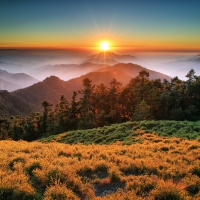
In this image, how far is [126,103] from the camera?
5672 centimetres

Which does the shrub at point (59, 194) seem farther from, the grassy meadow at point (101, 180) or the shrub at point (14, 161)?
the shrub at point (14, 161)

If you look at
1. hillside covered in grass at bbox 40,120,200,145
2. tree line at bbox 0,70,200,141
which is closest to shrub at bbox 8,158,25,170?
hillside covered in grass at bbox 40,120,200,145

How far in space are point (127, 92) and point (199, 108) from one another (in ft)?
63.8

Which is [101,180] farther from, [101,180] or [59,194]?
[59,194]

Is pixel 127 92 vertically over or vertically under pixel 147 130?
over

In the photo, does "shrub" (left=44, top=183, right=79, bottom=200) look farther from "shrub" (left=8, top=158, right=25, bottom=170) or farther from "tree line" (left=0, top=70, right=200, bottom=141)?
Answer: "tree line" (left=0, top=70, right=200, bottom=141)

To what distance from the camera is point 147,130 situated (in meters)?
24.5

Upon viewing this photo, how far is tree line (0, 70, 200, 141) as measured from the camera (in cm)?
5053

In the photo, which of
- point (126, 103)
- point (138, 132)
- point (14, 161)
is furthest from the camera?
point (126, 103)

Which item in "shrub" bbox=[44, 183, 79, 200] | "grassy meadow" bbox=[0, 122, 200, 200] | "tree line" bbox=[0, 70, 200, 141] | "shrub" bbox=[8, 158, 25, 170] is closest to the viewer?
"shrub" bbox=[44, 183, 79, 200]

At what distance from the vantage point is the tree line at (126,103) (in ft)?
166

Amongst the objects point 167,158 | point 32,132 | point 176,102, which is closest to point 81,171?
point 167,158

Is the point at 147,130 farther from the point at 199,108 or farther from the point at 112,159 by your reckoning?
the point at 199,108

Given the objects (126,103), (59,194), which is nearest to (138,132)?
(59,194)
